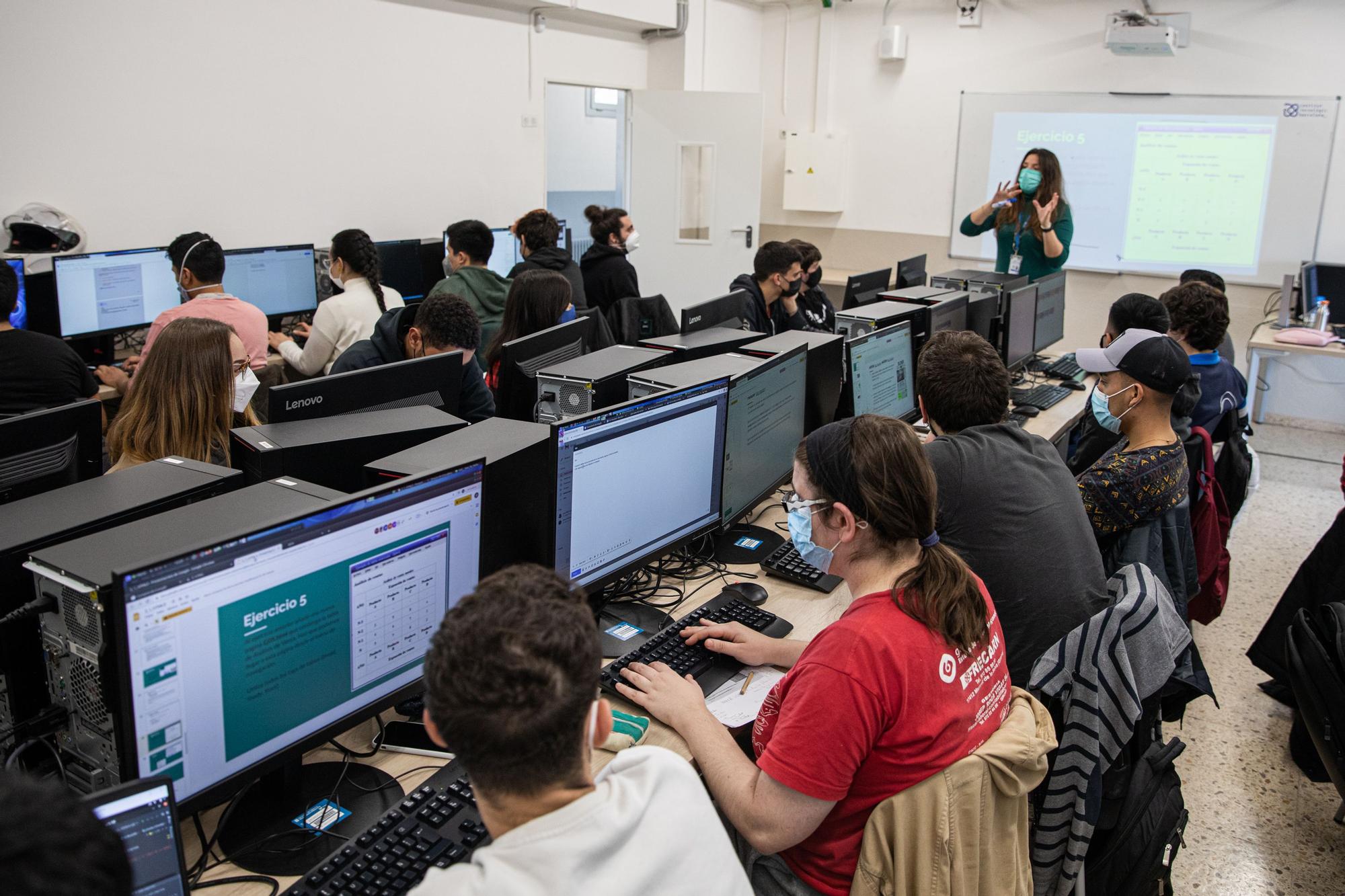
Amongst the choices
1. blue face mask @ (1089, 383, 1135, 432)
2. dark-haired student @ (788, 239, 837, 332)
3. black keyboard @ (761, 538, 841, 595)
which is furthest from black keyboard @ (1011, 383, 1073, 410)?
black keyboard @ (761, 538, 841, 595)

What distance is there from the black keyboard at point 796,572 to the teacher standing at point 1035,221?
11.9 ft

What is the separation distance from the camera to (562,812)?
99cm

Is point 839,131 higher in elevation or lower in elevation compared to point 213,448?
higher

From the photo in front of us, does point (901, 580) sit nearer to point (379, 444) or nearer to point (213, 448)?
point (379, 444)

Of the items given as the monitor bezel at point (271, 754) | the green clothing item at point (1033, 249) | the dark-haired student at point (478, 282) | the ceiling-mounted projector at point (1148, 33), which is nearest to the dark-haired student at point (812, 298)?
the dark-haired student at point (478, 282)

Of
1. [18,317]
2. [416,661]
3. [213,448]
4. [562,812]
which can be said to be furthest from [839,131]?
[562,812]

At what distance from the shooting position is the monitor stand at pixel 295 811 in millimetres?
1386

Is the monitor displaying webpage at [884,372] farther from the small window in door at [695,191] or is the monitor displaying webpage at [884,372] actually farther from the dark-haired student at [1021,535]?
the small window in door at [695,191]

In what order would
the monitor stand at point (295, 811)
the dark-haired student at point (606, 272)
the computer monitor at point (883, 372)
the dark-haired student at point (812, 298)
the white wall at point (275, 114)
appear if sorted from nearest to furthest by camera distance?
the monitor stand at point (295, 811), the computer monitor at point (883, 372), the white wall at point (275, 114), the dark-haired student at point (812, 298), the dark-haired student at point (606, 272)

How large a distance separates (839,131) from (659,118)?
149cm

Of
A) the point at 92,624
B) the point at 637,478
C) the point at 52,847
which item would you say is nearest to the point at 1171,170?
the point at 637,478

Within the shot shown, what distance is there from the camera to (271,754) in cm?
138

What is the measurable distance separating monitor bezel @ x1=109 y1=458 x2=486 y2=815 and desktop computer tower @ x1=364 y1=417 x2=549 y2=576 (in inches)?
5.1

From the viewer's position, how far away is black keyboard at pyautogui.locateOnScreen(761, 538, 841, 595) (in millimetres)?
2355
